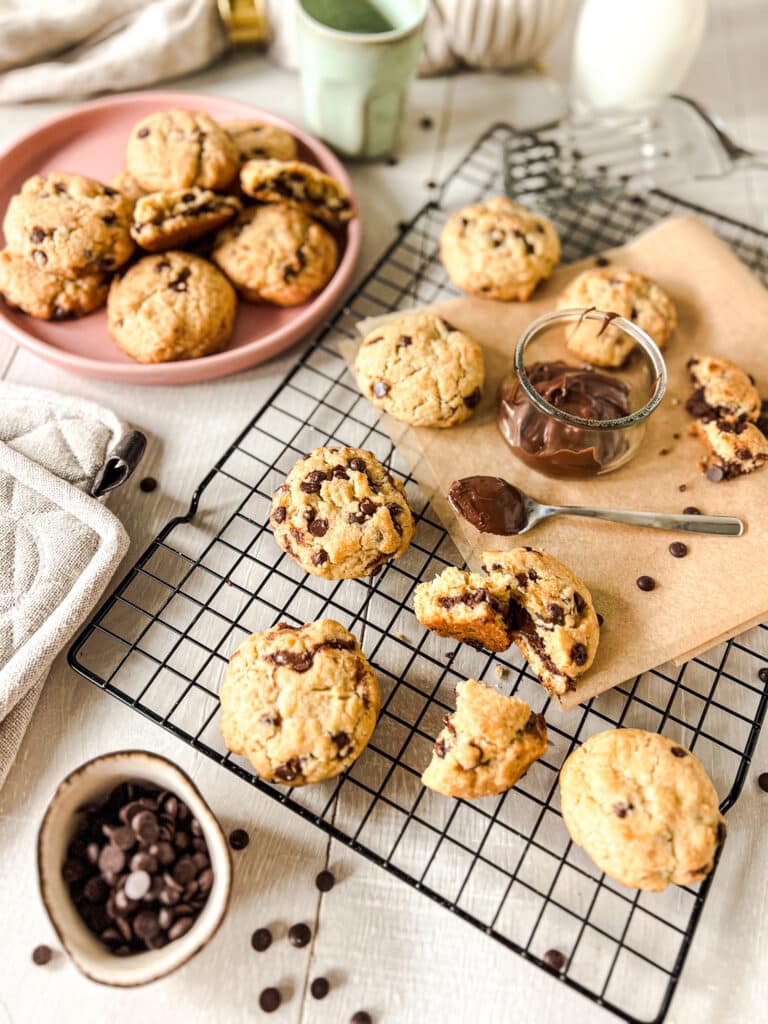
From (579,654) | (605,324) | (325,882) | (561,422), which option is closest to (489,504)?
(561,422)

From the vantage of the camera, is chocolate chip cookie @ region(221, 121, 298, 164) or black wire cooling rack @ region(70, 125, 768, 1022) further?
chocolate chip cookie @ region(221, 121, 298, 164)

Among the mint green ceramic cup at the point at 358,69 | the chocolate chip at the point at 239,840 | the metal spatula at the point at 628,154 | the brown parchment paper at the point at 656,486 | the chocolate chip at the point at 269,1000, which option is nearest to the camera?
the chocolate chip at the point at 269,1000

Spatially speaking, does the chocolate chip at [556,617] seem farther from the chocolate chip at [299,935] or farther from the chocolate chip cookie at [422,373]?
the chocolate chip at [299,935]

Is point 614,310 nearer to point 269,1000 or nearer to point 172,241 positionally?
point 172,241

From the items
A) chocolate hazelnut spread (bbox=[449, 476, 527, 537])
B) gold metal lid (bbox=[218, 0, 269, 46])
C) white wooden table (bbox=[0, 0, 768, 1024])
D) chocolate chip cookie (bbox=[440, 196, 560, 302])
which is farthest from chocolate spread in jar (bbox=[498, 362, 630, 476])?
gold metal lid (bbox=[218, 0, 269, 46])

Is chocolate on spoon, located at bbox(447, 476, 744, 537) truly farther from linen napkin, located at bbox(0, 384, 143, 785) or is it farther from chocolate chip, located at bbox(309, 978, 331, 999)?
chocolate chip, located at bbox(309, 978, 331, 999)

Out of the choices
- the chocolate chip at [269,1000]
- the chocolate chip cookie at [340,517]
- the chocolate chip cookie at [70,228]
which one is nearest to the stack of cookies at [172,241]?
the chocolate chip cookie at [70,228]
